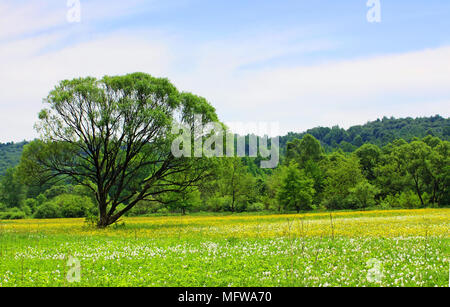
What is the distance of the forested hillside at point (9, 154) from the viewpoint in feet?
499

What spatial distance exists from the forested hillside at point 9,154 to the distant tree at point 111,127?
127988 mm

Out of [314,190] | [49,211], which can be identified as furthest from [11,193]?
[314,190]

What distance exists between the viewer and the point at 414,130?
595 feet

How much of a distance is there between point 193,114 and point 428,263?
26773 mm

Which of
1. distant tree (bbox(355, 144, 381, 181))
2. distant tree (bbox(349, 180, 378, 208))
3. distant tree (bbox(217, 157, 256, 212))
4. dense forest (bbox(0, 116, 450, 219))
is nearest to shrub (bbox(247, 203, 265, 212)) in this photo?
dense forest (bbox(0, 116, 450, 219))

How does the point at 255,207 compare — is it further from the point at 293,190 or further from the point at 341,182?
the point at 341,182

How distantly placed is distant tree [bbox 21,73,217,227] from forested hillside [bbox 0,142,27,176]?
12799 centimetres

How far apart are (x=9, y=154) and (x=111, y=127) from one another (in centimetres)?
16584

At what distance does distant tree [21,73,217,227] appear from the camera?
108 feet

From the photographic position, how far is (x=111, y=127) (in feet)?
110

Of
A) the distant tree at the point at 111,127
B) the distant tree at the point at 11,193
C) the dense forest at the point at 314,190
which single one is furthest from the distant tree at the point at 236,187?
the distant tree at the point at 11,193

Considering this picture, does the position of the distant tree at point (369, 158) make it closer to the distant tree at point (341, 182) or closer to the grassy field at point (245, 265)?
the distant tree at point (341, 182)

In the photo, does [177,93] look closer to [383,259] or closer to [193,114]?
[193,114]

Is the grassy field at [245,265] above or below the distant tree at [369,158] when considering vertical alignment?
below
